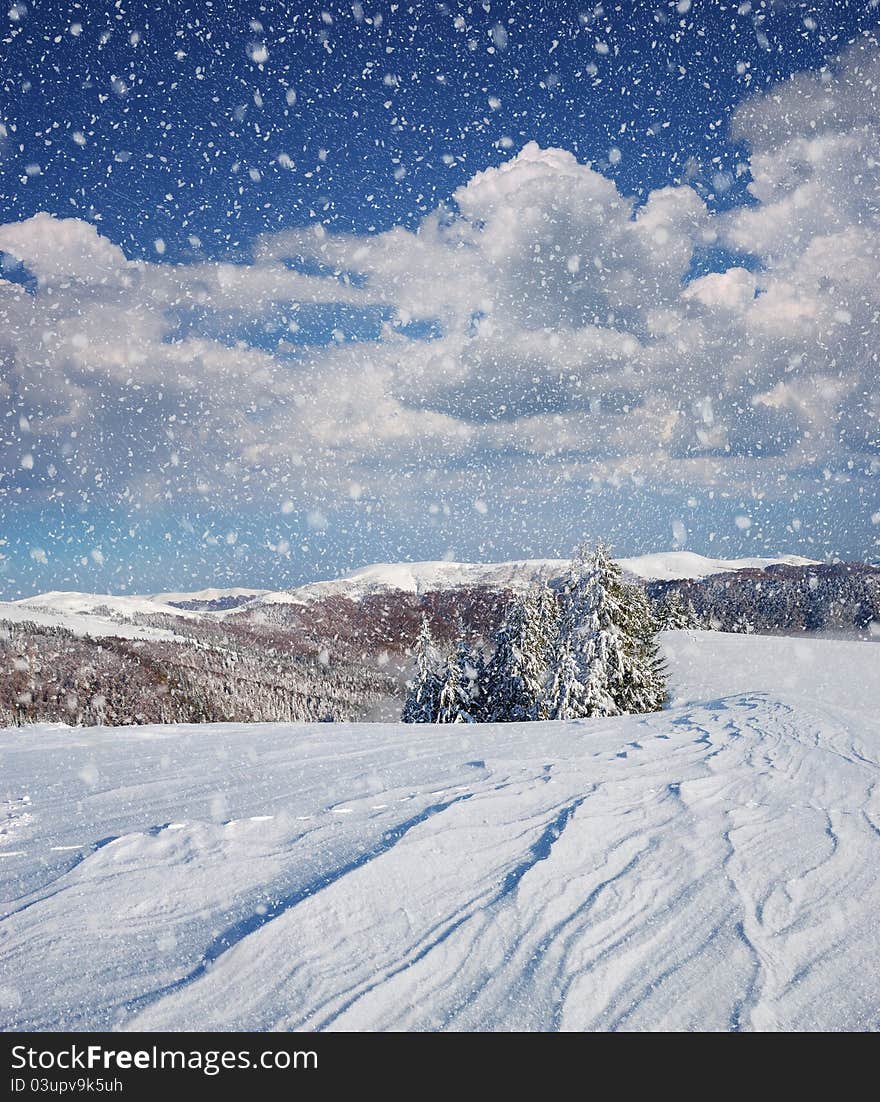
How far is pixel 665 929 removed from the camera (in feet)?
8.31

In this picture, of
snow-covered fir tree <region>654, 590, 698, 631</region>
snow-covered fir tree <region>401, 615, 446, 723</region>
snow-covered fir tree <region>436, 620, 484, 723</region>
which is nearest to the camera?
snow-covered fir tree <region>436, 620, 484, 723</region>

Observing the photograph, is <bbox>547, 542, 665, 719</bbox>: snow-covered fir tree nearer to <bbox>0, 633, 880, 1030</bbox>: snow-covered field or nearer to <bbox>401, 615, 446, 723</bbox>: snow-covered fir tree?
<bbox>401, 615, 446, 723</bbox>: snow-covered fir tree

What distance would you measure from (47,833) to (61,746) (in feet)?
14.7

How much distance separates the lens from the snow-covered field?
2.07m

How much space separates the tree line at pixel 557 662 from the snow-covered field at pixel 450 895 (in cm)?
1298

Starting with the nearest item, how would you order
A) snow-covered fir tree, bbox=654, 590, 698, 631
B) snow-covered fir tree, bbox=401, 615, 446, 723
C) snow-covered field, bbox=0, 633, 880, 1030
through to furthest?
snow-covered field, bbox=0, 633, 880, 1030 → snow-covered fir tree, bbox=401, 615, 446, 723 → snow-covered fir tree, bbox=654, 590, 698, 631

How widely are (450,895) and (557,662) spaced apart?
1945 cm

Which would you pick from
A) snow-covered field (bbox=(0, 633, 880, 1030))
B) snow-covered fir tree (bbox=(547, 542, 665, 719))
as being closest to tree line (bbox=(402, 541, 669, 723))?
snow-covered fir tree (bbox=(547, 542, 665, 719))

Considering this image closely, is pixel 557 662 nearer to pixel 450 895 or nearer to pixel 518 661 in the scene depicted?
pixel 518 661

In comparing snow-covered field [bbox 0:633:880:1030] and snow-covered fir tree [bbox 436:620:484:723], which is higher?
snow-covered field [bbox 0:633:880:1030]

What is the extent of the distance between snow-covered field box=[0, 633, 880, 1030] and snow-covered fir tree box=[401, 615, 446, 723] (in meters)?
23.0

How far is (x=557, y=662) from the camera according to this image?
Result: 21641 millimetres
